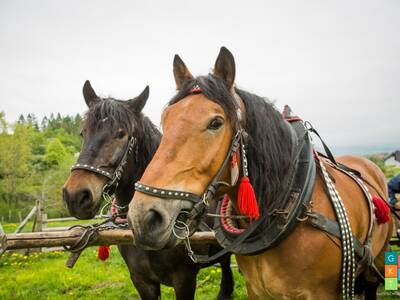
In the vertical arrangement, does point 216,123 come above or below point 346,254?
above

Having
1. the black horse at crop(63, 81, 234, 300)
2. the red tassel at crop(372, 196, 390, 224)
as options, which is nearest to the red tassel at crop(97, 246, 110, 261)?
the black horse at crop(63, 81, 234, 300)

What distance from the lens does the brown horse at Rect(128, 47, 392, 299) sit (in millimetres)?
1618

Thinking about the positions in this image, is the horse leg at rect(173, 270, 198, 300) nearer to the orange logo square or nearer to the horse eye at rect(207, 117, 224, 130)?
the orange logo square

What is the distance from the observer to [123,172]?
3.25 m

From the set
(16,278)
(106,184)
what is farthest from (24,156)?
(106,184)

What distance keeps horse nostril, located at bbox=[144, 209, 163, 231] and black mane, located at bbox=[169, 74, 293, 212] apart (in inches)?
27.1

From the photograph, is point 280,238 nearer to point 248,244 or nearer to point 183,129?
point 248,244

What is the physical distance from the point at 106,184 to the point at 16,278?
5.94m

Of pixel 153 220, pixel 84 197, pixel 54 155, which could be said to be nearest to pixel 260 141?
pixel 153 220

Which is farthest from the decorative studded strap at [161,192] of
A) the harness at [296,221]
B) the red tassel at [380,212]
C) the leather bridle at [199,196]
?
the red tassel at [380,212]

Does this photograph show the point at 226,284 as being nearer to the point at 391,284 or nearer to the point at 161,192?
the point at 391,284

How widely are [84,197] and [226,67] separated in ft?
5.79

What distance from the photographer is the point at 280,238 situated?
6.77 ft

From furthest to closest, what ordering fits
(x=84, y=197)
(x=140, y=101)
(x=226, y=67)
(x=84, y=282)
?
(x=84, y=282) → (x=140, y=101) → (x=84, y=197) → (x=226, y=67)
